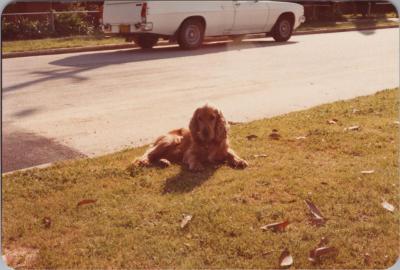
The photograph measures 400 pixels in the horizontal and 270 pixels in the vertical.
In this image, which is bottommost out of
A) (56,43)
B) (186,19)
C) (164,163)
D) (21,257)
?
(21,257)

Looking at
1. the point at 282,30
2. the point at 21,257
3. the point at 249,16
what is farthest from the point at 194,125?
the point at 282,30

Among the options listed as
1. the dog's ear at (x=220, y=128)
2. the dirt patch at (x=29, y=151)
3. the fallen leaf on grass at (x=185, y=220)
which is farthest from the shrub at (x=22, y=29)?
the fallen leaf on grass at (x=185, y=220)

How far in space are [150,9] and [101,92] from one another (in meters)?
5.49

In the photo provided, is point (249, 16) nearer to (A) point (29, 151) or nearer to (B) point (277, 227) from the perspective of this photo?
(A) point (29, 151)

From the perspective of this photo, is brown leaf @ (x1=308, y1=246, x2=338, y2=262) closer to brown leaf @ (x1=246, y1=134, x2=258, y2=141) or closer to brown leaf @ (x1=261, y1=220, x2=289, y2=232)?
brown leaf @ (x1=261, y1=220, x2=289, y2=232)

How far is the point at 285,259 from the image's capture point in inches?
135

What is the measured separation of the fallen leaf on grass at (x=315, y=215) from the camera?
394cm

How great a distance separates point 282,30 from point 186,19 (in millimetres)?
4033

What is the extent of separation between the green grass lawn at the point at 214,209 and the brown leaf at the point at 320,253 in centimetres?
4

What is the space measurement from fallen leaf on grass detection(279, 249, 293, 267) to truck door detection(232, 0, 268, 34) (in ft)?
43.2

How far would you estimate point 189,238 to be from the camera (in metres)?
3.67

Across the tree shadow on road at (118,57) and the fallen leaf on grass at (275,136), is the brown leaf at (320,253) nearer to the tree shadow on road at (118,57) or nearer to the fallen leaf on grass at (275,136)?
the fallen leaf on grass at (275,136)

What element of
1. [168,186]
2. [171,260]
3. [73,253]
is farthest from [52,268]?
[168,186]

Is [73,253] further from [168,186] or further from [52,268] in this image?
[168,186]
